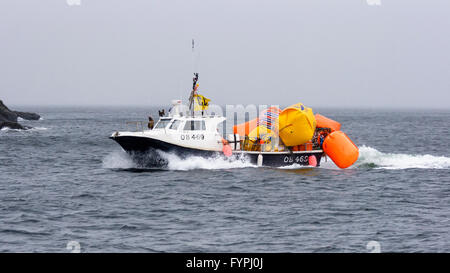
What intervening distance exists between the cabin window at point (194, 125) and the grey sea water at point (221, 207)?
171 centimetres

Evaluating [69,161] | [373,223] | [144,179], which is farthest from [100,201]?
[69,161]

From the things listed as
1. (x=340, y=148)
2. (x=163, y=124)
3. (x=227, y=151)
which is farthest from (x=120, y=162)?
(x=340, y=148)

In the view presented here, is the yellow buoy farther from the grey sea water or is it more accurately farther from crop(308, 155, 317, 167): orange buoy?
the grey sea water

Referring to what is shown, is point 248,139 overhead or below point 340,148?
overhead

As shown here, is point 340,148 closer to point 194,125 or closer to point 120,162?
point 194,125

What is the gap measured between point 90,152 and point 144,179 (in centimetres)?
1898

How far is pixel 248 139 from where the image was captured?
30078 mm

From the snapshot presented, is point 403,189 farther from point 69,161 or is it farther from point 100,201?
point 69,161

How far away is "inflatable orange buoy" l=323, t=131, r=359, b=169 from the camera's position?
95.0 ft

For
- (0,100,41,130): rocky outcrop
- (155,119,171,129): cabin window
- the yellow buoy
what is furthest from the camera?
(0,100,41,130): rocky outcrop

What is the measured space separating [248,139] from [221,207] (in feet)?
32.2

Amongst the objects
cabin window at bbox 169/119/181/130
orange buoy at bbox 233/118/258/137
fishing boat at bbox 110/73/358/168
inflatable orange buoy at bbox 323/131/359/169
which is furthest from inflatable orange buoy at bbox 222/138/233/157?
inflatable orange buoy at bbox 323/131/359/169

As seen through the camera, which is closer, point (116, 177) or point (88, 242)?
point (88, 242)

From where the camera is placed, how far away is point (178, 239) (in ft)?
53.0
